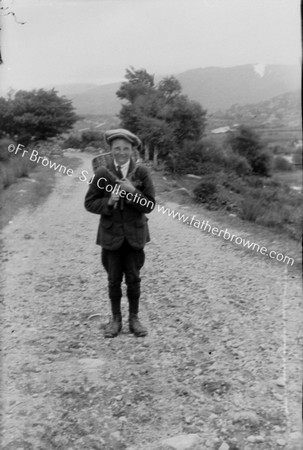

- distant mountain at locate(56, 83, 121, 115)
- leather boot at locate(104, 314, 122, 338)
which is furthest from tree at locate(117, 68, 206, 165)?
leather boot at locate(104, 314, 122, 338)

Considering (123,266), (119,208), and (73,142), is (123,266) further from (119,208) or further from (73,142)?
(73,142)

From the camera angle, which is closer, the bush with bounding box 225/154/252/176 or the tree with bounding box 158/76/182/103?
the tree with bounding box 158/76/182/103

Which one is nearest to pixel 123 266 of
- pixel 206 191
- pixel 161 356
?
pixel 161 356

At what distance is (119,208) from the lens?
3.49 m

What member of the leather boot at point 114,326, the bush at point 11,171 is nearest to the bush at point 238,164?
the leather boot at point 114,326

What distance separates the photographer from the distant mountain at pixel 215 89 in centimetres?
318

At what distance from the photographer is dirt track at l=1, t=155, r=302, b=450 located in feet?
8.54

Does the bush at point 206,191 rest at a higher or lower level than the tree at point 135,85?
lower

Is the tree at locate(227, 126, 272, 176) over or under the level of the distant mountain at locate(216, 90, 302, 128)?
under

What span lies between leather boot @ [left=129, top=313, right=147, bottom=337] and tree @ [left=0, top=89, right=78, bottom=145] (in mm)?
1987

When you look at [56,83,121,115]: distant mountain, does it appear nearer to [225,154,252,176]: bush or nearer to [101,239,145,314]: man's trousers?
[101,239,145,314]: man's trousers

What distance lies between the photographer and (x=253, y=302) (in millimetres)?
4305

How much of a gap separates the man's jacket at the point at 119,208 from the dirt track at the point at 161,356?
0.79 metres

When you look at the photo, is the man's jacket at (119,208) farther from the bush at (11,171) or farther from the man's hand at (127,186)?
the bush at (11,171)
